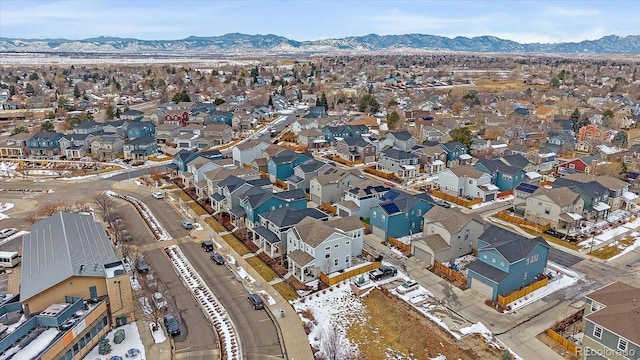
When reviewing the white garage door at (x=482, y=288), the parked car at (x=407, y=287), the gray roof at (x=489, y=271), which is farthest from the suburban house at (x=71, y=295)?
the gray roof at (x=489, y=271)

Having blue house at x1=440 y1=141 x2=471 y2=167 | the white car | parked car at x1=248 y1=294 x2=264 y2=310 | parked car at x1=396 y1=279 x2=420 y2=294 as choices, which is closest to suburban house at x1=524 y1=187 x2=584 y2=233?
parked car at x1=396 y1=279 x2=420 y2=294

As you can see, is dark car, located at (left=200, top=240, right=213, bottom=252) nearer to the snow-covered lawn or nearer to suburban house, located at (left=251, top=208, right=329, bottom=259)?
suburban house, located at (left=251, top=208, right=329, bottom=259)

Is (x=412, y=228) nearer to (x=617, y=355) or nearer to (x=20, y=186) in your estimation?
(x=617, y=355)

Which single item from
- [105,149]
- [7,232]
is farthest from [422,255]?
[105,149]

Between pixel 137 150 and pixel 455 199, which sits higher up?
pixel 137 150

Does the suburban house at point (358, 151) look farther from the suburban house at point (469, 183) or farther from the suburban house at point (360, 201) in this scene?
the suburban house at point (360, 201)

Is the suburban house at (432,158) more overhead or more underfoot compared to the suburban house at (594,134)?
more underfoot

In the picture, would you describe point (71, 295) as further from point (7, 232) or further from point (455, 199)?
point (455, 199)
